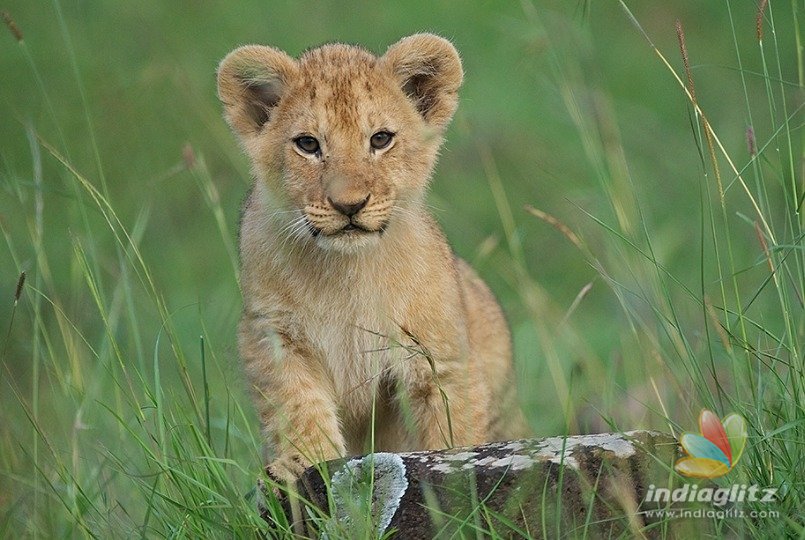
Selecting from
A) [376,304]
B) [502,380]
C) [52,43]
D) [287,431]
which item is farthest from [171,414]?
[52,43]

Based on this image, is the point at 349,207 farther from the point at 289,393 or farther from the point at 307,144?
the point at 289,393

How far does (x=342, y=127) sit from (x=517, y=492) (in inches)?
75.9

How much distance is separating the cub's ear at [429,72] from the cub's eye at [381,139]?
432 mm

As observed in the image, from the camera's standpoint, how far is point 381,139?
5.50 m

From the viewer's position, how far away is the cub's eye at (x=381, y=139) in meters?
5.46

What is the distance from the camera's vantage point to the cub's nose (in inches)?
201

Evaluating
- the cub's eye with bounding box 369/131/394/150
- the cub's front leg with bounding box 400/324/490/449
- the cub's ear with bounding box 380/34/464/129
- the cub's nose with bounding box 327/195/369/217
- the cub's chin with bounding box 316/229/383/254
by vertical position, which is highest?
the cub's ear with bounding box 380/34/464/129

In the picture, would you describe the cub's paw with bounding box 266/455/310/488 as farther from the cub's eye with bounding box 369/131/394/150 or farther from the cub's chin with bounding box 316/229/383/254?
the cub's eye with bounding box 369/131/394/150

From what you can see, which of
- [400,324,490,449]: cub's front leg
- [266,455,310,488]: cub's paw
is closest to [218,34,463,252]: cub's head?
[400,324,490,449]: cub's front leg

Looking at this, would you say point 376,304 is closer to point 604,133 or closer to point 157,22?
point 604,133

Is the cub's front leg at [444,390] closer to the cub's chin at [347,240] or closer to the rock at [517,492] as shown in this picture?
the cub's chin at [347,240]

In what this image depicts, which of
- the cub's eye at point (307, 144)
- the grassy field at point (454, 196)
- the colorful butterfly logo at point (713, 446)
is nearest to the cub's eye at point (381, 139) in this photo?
the cub's eye at point (307, 144)

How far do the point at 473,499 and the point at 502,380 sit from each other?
2299mm

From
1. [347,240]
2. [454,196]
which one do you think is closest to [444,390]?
[347,240]
